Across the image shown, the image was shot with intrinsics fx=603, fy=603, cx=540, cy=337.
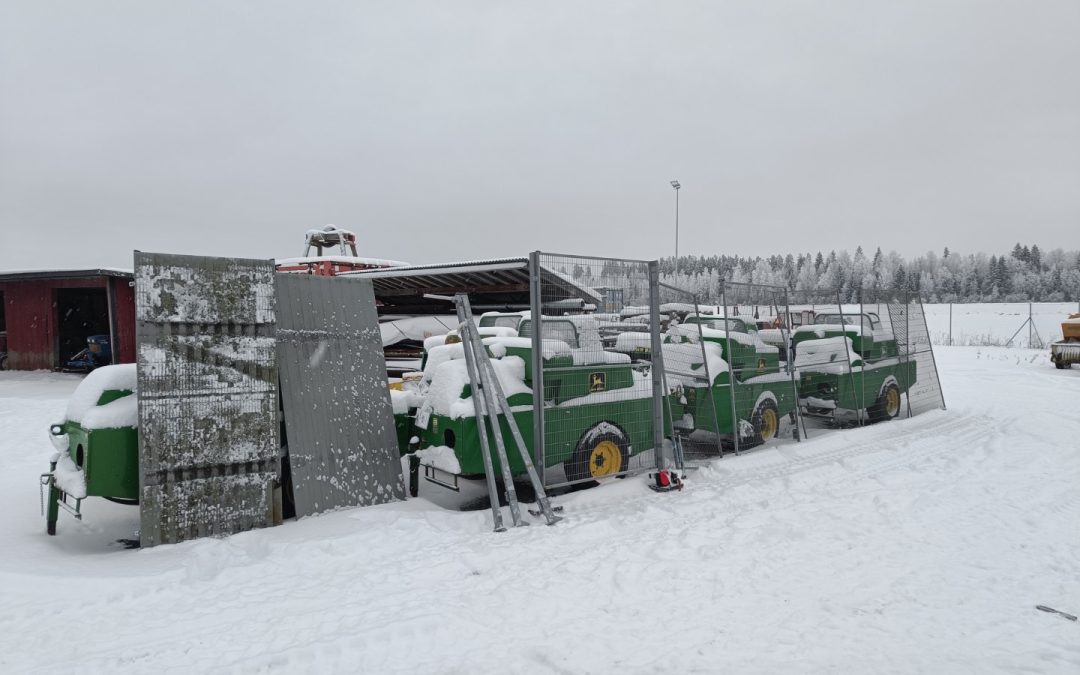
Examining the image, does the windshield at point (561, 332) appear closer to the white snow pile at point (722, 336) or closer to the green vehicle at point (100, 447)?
the white snow pile at point (722, 336)

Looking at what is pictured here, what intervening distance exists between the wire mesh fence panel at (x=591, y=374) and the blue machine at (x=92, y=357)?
634 inches

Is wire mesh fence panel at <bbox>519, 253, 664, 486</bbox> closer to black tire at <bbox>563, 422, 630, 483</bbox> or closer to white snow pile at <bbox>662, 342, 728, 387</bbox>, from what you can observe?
black tire at <bbox>563, 422, 630, 483</bbox>

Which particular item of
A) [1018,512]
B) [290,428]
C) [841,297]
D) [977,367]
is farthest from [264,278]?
[977,367]

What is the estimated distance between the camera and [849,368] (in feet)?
34.5

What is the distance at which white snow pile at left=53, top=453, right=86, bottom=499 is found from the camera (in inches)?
198

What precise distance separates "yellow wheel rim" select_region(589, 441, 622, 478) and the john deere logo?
2.03 ft

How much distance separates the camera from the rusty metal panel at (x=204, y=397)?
16.9 feet

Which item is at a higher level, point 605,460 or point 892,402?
point 605,460

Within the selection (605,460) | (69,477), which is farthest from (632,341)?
(69,477)

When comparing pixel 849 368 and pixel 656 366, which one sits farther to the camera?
pixel 849 368

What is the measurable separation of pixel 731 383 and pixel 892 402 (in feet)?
16.8

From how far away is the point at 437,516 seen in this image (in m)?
5.80

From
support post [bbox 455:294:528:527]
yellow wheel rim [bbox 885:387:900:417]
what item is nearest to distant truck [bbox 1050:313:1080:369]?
yellow wheel rim [bbox 885:387:900:417]

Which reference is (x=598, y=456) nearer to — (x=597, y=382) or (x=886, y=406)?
(x=597, y=382)
